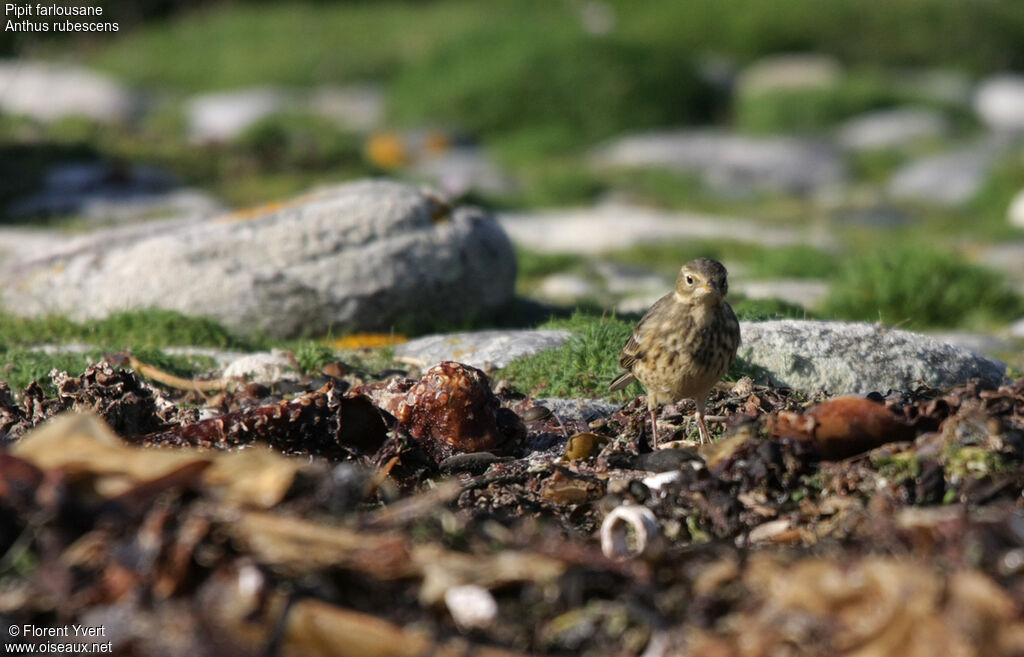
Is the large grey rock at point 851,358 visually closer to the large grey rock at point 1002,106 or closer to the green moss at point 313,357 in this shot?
the green moss at point 313,357

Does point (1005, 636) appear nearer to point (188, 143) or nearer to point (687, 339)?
point (687, 339)

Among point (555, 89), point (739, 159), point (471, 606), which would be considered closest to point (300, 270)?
point (471, 606)

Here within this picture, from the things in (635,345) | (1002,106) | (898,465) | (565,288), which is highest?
(1002,106)

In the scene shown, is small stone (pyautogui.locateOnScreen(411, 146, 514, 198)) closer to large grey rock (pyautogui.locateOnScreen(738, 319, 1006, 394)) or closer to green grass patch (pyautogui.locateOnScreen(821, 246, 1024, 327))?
green grass patch (pyautogui.locateOnScreen(821, 246, 1024, 327))

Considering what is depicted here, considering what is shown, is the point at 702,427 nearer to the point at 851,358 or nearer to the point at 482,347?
the point at 851,358

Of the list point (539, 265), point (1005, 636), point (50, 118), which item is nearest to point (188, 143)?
point (50, 118)

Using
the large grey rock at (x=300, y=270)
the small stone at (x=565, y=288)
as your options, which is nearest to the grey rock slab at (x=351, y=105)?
the small stone at (x=565, y=288)
